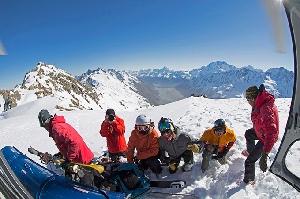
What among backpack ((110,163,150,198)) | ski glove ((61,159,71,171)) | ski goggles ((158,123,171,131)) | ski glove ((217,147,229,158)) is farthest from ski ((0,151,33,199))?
ski glove ((217,147,229,158))

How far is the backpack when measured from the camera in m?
3.35

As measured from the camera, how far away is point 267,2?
1.69 meters

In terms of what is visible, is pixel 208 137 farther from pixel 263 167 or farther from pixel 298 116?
pixel 298 116

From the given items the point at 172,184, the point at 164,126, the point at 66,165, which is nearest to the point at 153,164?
the point at 172,184

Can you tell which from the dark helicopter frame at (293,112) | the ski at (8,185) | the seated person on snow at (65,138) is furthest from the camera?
the seated person on snow at (65,138)

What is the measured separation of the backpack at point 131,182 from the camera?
3.35 m

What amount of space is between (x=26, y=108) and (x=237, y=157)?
26390 millimetres

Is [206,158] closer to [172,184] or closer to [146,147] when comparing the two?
[172,184]

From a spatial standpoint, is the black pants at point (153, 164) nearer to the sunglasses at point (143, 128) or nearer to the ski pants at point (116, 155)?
the sunglasses at point (143, 128)

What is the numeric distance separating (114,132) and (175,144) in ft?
7.03

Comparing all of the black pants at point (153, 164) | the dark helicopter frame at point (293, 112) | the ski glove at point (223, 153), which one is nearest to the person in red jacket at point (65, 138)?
the black pants at point (153, 164)

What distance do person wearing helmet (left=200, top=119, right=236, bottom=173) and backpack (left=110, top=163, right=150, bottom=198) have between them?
5.69ft

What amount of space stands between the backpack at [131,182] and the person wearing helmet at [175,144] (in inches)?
38.4

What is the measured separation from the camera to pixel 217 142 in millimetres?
4254
